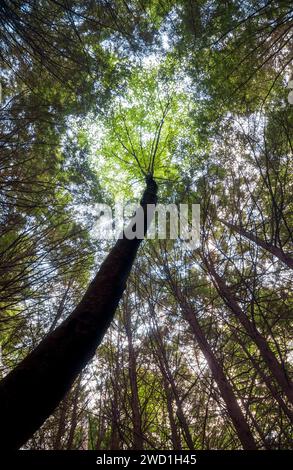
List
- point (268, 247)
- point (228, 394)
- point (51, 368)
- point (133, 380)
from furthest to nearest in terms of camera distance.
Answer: point (133, 380) → point (268, 247) → point (228, 394) → point (51, 368)

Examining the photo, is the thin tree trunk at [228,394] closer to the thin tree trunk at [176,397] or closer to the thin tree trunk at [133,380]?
the thin tree trunk at [176,397]

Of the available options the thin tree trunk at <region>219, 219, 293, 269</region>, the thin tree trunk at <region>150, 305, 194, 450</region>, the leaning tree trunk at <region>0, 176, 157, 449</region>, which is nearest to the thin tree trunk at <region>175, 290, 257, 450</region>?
the thin tree trunk at <region>150, 305, 194, 450</region>

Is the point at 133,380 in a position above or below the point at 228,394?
above

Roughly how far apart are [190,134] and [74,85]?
2.71m

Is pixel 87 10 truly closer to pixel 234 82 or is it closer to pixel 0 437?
pixel 234 82

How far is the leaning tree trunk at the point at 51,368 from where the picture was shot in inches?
47.6

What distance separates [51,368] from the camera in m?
1.38

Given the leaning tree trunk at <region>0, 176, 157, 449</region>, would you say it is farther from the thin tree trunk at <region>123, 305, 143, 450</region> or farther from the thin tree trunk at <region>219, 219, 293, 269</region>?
the thin tree trunk at <region>123, 305, 143, 450</region>

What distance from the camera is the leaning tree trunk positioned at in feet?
3.96

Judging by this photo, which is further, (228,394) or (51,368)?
(228,394)

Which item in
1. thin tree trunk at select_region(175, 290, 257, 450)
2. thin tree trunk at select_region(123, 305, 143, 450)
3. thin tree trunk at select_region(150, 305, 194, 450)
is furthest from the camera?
thin tree trunk at select_region(123, 305, 143, 450)

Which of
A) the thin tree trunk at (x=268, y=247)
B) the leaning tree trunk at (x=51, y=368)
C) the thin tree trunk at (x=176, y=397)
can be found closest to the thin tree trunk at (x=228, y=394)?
the thin tree trunk at (x=176, y=397)

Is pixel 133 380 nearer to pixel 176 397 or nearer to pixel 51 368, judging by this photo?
pixel 176 397

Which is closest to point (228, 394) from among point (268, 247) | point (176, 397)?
point (176, 397)
